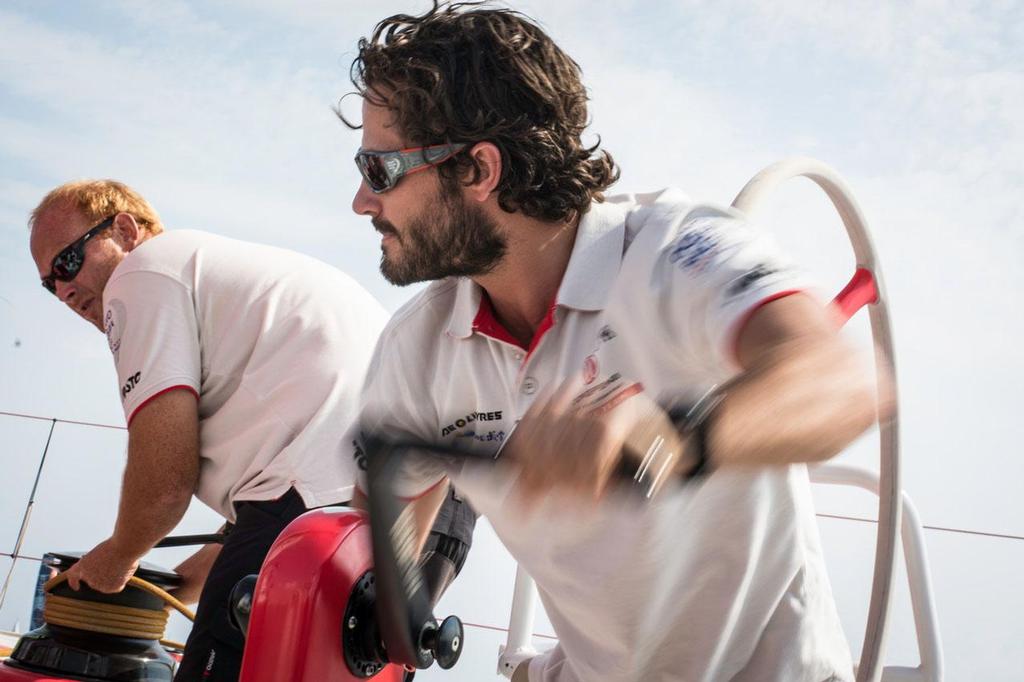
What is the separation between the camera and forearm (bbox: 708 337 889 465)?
90cm

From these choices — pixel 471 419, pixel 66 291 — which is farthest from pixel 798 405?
pixel 66 291

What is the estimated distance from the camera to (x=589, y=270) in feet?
5.13

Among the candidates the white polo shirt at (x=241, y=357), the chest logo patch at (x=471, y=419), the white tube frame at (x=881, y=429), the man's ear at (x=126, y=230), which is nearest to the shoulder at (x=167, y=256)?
the white polo shirt at (x=241, y=357)

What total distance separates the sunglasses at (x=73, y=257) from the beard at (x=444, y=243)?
3.60ft

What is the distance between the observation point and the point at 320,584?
1458 mm

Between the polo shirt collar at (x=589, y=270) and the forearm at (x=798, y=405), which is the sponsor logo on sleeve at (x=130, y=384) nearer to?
the polo shirt collar at (x=589, y=270)

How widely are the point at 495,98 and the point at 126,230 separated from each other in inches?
49.8

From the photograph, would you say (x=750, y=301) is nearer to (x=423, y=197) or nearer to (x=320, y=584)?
(x=320, y=584)

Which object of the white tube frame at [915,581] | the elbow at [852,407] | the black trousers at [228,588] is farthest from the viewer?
the white tube frame at [915,581]

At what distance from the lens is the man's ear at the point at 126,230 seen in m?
2.67

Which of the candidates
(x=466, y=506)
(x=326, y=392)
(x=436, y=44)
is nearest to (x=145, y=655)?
(x=326, y=392)

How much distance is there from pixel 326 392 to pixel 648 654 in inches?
43.6

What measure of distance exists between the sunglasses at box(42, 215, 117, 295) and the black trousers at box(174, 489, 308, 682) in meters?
0.85

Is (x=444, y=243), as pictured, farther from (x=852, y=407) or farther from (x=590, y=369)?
(x=852, y=407)
